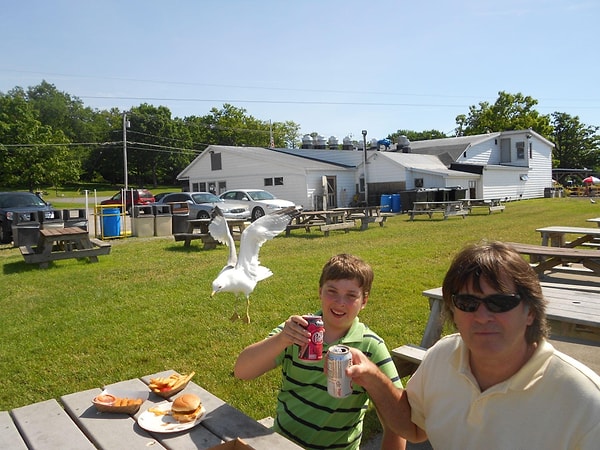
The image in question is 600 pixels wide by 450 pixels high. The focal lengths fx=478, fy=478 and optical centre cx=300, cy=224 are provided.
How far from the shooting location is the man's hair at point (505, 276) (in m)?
1.63

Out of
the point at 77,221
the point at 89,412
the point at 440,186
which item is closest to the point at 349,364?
the point at 89,412

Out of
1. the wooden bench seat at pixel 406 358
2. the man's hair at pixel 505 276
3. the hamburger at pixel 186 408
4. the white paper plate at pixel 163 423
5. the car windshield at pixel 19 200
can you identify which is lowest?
the wooden bench seat at pixel 406 358

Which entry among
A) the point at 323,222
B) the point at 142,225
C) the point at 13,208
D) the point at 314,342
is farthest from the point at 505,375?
the point at 13,208

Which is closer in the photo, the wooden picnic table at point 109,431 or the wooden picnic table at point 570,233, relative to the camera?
the wooden picnic table at point 109,431

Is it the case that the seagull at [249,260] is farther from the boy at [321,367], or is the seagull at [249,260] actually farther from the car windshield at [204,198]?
the car windshield at [204,198]

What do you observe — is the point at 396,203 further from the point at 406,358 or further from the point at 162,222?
the point at 406,358

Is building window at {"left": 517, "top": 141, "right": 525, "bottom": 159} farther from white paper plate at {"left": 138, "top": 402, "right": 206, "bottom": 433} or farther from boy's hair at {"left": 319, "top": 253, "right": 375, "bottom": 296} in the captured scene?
white paper plate at {"left": 138, "top": 402, "right": 206, "bottom": 433}

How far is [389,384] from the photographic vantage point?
2.01 meters

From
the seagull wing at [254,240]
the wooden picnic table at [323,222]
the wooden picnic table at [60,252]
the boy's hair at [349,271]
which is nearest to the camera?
the boy's hair at [349,271]

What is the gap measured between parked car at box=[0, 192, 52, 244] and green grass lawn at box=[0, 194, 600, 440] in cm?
425

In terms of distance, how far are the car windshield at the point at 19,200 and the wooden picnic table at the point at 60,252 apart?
5598 millimetres

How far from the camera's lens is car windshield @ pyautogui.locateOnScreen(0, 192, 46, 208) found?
1609cm

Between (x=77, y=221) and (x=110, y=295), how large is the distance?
7.94m

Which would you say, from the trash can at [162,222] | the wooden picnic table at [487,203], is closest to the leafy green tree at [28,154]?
the trash can at [162,222]
